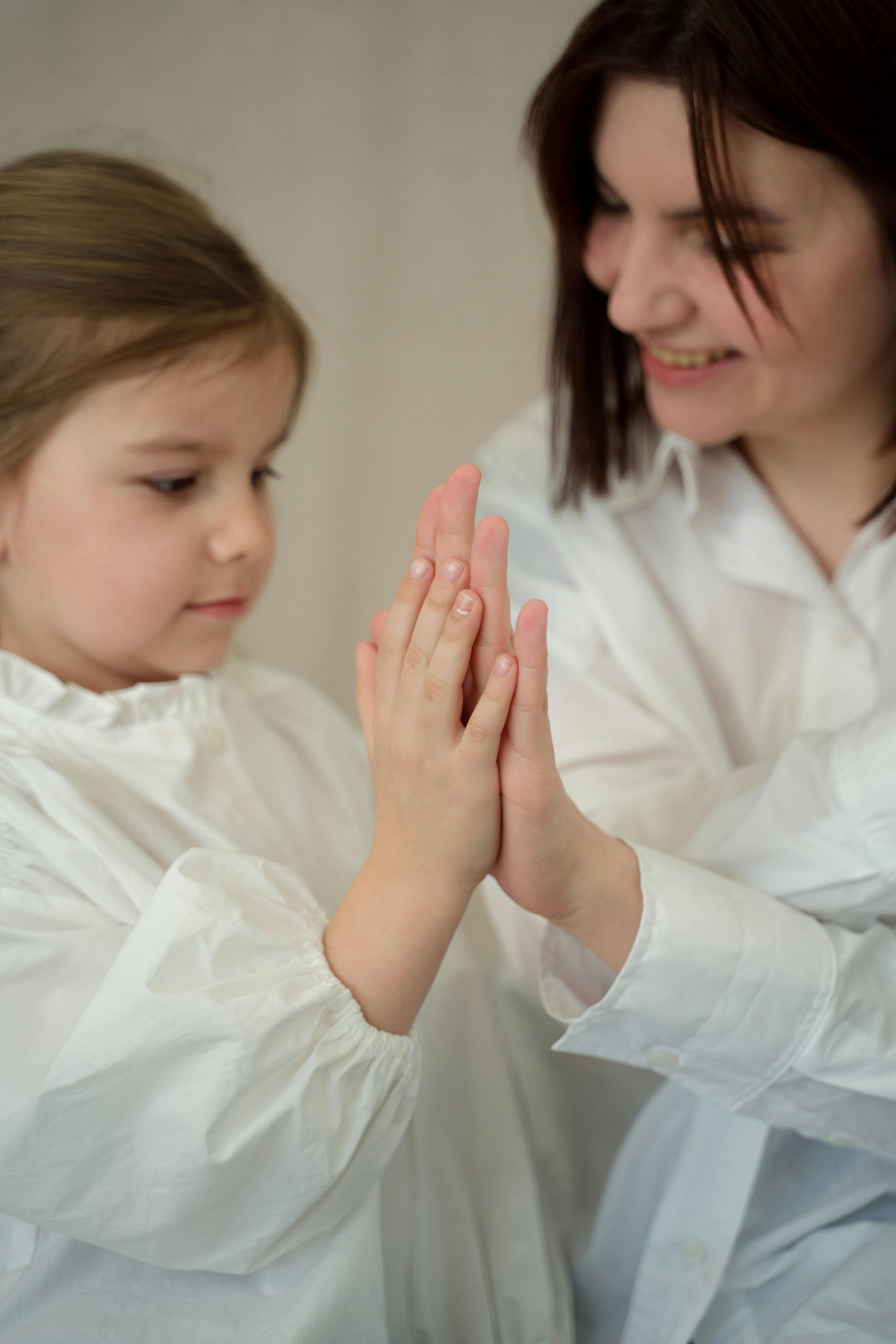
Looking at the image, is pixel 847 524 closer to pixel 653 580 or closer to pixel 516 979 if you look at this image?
pixel 653 580

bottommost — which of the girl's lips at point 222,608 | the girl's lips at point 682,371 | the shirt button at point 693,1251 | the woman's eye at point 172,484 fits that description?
the shirt button at point 693,1251

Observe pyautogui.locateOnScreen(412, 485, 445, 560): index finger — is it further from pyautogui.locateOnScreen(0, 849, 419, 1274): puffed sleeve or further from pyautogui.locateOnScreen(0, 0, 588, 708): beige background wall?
pyautogui.locateOnScreen(0, 0, 588, 708): beige background wall

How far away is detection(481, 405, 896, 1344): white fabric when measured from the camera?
2.34 feet

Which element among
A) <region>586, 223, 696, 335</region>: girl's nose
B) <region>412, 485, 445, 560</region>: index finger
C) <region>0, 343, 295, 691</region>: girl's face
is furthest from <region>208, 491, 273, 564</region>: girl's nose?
<region>586, 223, 696, 335</region>: girl's nose

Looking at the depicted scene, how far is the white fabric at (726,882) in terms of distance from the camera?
71 cm

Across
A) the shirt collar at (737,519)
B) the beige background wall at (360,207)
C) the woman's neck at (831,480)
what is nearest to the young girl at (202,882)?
the shirt collar at (737,519)

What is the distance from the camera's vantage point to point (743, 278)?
84 centimetres

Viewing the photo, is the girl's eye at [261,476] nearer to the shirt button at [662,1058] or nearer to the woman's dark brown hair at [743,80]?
the woman's dark brown hair at [743,80]

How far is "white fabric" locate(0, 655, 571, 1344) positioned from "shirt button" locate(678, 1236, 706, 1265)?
0.10 m

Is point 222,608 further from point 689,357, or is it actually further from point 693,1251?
point 693,1251

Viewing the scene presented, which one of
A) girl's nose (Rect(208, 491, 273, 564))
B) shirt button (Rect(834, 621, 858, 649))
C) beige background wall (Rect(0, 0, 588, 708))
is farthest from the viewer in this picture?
beige background wall (Rect(0, 0, 588, 708))

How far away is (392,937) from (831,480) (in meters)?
0.66

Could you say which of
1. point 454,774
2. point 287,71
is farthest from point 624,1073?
point 287,71

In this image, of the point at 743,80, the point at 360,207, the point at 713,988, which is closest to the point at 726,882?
the point at 713,988
